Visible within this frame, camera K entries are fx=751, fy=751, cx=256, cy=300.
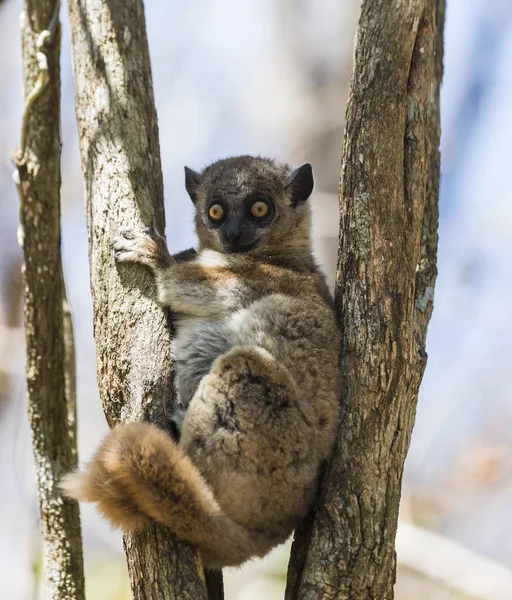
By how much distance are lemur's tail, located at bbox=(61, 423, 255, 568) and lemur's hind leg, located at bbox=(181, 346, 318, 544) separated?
0.19 metres

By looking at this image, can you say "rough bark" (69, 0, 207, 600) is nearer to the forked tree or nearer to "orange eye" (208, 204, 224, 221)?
the forked tree

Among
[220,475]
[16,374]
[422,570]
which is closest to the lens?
[220,475]

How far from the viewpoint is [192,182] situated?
5836 mm

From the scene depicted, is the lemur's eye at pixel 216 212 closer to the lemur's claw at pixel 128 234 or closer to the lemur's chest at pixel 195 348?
the lemur's chest at pixel 195 348

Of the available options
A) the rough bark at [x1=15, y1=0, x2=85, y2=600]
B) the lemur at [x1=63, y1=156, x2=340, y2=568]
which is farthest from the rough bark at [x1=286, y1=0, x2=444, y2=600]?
the rough bark at [x1=15, y1=0, x2=85, y2=600]

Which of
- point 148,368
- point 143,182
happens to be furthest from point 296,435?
point 143,182

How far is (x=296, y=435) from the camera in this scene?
4152mm

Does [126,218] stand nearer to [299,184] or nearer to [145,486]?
[145,486]

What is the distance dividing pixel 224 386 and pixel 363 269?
1.01 meters

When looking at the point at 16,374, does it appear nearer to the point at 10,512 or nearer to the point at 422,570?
the point at 10,512

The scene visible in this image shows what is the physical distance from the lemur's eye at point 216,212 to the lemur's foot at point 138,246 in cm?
99

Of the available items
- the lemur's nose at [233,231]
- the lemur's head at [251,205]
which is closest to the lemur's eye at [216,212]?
the lemur's head at [251,205]

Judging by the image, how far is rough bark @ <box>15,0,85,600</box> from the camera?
4.86 metres

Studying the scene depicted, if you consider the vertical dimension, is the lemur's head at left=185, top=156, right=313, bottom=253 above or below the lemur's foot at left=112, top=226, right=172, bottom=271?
above
